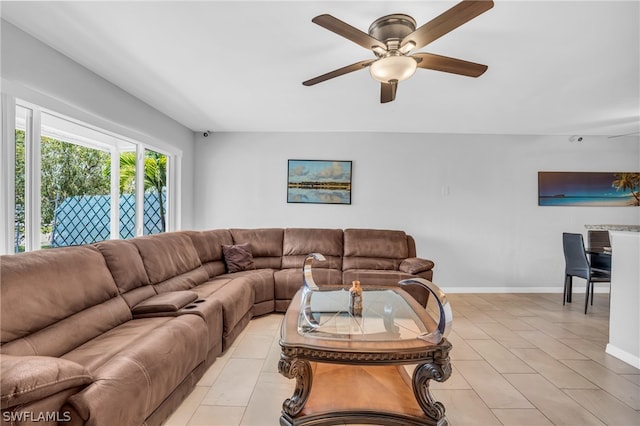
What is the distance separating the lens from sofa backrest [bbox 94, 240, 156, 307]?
2158 millimetres

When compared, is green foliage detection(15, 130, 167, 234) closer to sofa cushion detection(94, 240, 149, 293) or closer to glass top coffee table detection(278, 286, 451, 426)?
sofa cushion detection(94, 240, 149, 293)

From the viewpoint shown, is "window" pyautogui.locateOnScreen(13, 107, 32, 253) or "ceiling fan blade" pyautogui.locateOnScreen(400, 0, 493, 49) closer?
"ceiling fan blade" pyautogui.locateOnScreen(400, 0, 493, 49)

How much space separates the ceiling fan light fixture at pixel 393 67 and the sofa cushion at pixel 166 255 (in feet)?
7.54

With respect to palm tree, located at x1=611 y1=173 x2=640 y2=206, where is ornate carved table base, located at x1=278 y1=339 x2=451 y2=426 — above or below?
below

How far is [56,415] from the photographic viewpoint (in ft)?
3.63

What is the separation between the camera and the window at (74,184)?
2.15 metres

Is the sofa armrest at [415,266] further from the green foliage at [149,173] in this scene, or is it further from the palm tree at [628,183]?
the palm tree at [628,183]

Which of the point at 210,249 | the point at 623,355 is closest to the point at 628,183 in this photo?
the point at 623,355

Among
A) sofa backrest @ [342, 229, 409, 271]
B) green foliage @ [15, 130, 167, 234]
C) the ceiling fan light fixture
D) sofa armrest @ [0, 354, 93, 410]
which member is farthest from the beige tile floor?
the ceiling fan light fixture

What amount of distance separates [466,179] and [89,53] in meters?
4.73

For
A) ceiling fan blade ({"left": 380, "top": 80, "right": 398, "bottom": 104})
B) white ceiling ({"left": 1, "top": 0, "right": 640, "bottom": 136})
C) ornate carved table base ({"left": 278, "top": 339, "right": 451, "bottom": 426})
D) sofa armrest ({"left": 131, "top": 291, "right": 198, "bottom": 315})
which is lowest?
ornate carved table base ({"left": 278, "top": 339, "right": 451, "bottom": 426})

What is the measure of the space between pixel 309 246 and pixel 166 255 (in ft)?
6.20

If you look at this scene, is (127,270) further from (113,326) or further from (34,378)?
(34,378)

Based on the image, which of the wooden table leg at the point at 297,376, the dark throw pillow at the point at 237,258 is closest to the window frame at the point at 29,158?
the dark throw pillow at the point at 237,258
